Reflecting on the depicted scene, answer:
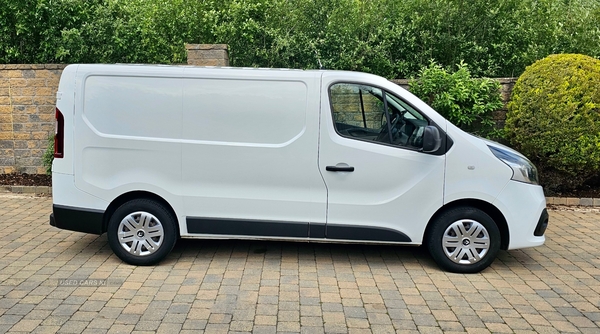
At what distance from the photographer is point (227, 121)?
17.5 ft

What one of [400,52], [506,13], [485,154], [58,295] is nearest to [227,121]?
[58,295]

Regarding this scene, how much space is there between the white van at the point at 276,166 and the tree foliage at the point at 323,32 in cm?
415

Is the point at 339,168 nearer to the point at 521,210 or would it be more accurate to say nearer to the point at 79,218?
the point at 521,210

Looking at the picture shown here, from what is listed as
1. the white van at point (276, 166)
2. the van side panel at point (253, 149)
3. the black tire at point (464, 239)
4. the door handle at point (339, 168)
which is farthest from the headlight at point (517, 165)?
the van side panel at point (253, 149)

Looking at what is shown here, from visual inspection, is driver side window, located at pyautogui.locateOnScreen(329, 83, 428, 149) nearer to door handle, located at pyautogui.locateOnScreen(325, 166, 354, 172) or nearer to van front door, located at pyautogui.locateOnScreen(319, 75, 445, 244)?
van front door, located at pyautogui.locateOnScreen(319, 75, 445, 244)

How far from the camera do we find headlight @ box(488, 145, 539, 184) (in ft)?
17.6

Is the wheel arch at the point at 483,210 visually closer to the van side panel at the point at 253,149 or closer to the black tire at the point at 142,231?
the van side panel at the point at 253,149

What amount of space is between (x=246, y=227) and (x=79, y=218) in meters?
1.72

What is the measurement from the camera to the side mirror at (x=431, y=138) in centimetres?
518

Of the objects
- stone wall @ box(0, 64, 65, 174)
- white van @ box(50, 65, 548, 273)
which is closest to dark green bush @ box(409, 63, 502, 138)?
white van @ box(50, 65, 548, 273)

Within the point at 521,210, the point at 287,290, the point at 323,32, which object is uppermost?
the point at 323,32

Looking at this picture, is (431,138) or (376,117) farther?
(376,117)

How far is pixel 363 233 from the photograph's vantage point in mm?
5406

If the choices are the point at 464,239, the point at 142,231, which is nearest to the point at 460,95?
the point at 464,239
